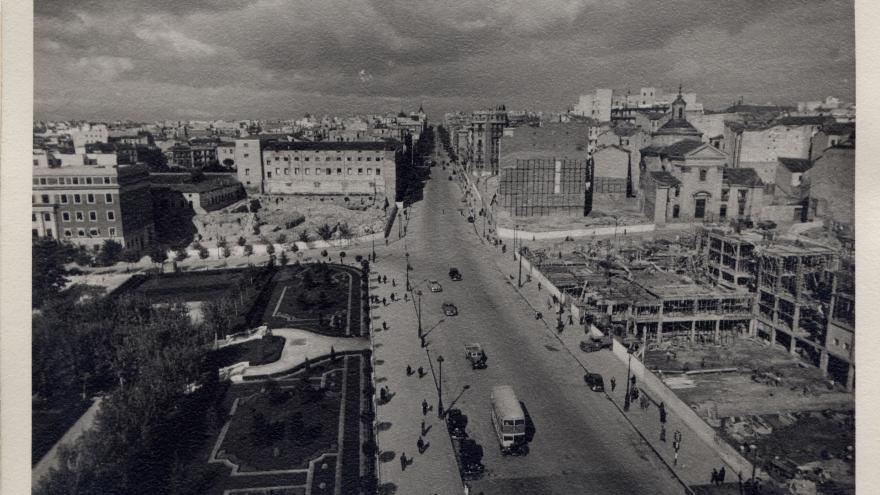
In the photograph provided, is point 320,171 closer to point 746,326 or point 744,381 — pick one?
point 746,326

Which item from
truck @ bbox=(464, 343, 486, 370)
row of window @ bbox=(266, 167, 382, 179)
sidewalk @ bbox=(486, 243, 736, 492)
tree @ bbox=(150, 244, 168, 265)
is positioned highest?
row of window @ bbox=(266, 167, 382, 179)

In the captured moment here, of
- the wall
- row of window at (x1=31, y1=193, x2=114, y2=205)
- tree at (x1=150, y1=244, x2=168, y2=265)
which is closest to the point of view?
the wall

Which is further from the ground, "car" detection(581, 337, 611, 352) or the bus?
"car" detection(581, 337, 611, 352)

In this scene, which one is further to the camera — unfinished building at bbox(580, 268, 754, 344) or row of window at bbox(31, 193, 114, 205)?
row of window at bbox(31, 193, 114, 205)

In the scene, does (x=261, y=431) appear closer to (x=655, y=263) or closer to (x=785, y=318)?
(x=785, y=318)

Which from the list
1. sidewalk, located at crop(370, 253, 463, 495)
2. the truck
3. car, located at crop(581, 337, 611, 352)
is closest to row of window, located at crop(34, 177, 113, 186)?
sidewalk, located at crop(370, 253, 463, 495)

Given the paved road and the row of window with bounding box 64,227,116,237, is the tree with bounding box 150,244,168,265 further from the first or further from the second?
the paved road

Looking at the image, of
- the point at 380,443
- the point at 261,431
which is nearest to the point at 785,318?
the point at 380,443
